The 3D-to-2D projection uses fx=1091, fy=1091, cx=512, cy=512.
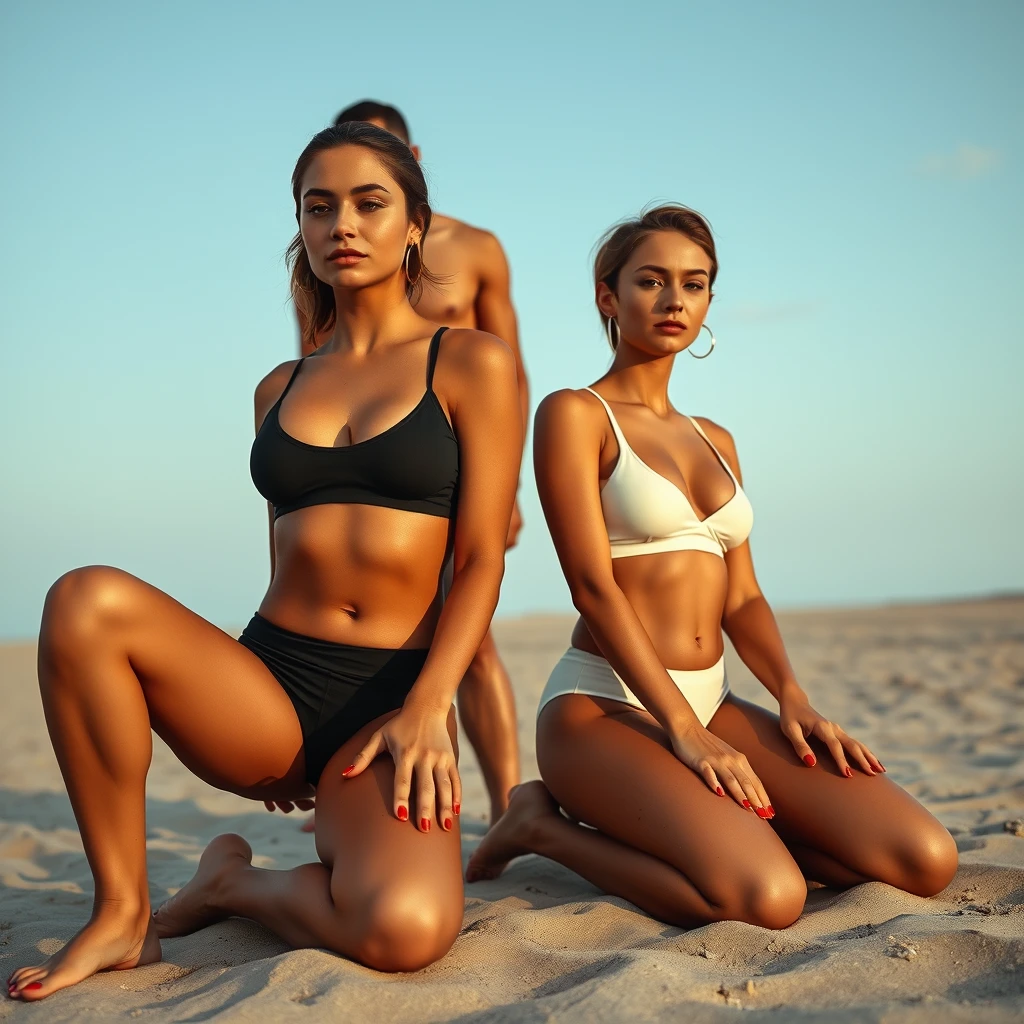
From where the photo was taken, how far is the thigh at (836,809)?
112 inches

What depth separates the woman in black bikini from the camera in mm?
2373

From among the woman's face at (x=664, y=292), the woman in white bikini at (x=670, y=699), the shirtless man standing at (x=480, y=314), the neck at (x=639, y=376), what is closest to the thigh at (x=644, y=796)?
the woman in white bikini at (x=670, y=699)

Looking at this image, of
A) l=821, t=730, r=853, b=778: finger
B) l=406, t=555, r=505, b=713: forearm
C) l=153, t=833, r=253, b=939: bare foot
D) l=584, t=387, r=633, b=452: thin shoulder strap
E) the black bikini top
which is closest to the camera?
l=406, t=555, r=505, b=713: forearm

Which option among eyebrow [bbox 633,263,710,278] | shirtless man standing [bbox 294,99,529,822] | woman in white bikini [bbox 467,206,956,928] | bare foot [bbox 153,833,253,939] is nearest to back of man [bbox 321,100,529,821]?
shirtless man standing [bbox 294,99,529,822]

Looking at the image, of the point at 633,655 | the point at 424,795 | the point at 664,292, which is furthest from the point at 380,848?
the point at 664,292

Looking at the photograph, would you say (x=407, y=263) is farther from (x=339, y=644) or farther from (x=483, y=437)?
(x=339, y=644)

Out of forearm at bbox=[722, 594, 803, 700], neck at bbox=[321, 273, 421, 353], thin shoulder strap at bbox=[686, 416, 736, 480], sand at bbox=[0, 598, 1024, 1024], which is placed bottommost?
sand at bbox=[0, 598, 1024, 1024]

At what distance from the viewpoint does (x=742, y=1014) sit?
1880mm

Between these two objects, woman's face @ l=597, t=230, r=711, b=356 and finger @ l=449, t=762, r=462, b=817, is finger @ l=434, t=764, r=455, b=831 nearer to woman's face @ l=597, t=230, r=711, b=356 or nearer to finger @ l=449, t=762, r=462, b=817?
finger @ l=449, t=762, r=462, b=817

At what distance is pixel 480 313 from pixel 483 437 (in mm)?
1614

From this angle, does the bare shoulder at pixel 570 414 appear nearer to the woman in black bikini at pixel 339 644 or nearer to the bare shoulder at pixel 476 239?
the woman in black bikini at pixel 339 644

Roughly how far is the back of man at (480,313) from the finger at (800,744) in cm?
110

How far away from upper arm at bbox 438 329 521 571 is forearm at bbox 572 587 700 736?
35cm

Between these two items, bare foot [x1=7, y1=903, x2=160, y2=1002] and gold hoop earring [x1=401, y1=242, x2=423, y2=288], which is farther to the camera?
gold hoop earring [x1=401, y1=242, x2=423, y2=288]
